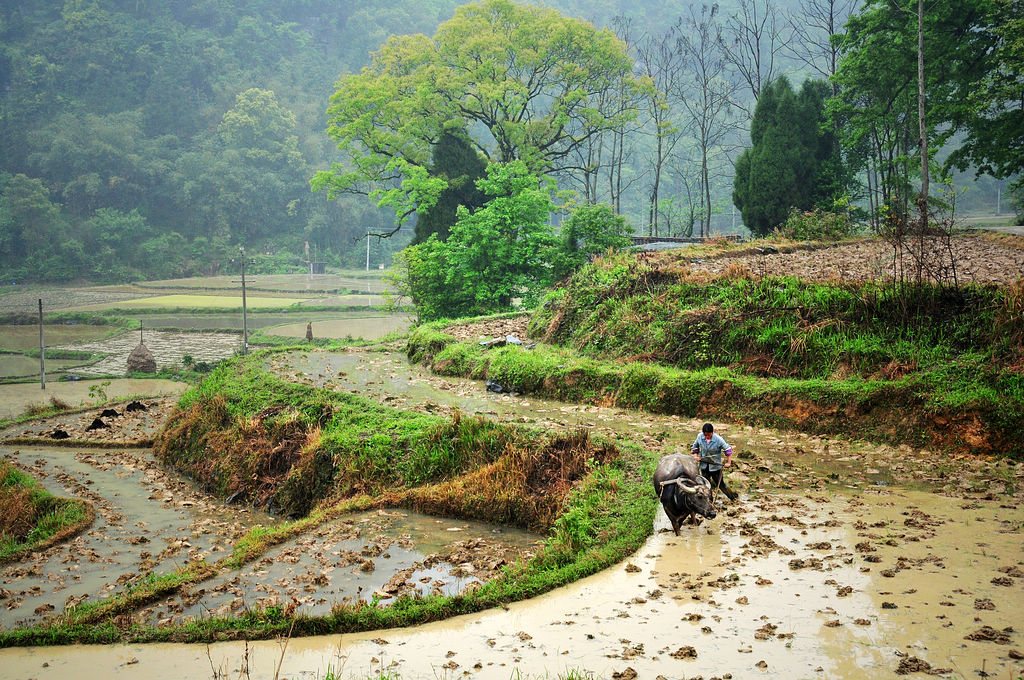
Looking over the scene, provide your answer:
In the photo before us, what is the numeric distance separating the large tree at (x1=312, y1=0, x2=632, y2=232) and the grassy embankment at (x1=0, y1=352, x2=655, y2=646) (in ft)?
62.7

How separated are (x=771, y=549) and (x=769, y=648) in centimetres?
204

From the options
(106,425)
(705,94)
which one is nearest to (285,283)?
(705,94)

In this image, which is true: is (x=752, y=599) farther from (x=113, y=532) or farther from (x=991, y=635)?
(x=113, y=532)

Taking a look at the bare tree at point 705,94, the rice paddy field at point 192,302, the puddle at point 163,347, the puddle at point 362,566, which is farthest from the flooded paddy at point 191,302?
the puddle at point 362,566

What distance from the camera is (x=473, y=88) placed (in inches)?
1406

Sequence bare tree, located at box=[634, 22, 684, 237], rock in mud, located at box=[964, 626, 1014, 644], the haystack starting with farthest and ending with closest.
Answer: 1. bare tree, located at box=[634, 22, 684, 237]
2. the haystack
3. rock in mud, located at box=[964, 626, 1014, 644]

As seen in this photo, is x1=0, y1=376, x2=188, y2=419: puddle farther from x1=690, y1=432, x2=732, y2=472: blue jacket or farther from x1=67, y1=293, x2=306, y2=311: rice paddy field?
x1=690, y1=432, x2=732, y2=472: blue jacket

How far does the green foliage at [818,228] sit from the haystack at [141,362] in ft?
85.6

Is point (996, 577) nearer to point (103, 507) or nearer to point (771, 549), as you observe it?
point (771, 549)

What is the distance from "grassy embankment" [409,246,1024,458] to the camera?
35.8 feet

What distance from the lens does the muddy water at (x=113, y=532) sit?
954 centimetres

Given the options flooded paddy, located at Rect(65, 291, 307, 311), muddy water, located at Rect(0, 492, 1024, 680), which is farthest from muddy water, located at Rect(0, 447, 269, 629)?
flooded paddy, located at Rect(65, 291, 307, 311)

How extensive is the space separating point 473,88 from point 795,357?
85.6 ft

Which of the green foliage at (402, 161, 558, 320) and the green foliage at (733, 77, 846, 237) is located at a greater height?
the green foliage at (733, 77, 846, 237)
